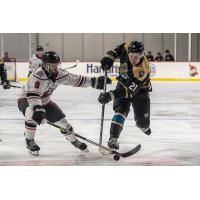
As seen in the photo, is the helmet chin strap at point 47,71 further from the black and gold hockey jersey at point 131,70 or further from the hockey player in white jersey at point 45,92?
the black and gold hockey jersey at point 131,70

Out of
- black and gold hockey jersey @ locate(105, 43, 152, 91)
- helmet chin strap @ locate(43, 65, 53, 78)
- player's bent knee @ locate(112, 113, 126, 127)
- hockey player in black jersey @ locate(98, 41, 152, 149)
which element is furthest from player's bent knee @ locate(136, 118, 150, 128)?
helmet chin strap @ locate(43, 65, 53, 78)

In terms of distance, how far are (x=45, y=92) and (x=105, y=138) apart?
1004mm

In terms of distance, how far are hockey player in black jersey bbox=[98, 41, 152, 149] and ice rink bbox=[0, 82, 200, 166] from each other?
0.87 ft

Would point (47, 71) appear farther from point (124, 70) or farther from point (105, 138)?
point (105, 138)

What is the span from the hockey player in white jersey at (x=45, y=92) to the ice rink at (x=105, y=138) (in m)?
0.17

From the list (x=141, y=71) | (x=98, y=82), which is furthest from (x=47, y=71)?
(x=141, y=71)

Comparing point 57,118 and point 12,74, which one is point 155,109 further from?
point 12,74

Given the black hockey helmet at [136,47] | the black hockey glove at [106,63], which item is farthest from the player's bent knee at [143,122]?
the black hockey helmet at [136,47]

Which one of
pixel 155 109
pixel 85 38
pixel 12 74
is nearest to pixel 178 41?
pixel 85 38

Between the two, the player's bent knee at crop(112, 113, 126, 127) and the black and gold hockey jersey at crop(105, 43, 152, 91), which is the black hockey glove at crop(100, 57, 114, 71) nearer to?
the black and gold hockey jersey at crop(105, 43, 152, 91)

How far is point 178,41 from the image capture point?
1472 centimetres

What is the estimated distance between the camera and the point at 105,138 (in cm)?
441

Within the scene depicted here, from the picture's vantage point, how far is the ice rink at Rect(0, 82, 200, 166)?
12.3 feet

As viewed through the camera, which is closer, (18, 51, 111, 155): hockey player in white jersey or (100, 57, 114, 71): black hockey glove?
(18, 51, 111, 155): hockey player in white jersey
